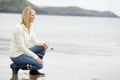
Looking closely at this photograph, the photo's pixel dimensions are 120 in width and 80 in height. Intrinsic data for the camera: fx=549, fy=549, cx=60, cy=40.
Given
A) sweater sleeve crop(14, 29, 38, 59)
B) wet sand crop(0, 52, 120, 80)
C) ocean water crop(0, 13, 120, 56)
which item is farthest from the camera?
ocean water crop(0, 13, 120, 56)

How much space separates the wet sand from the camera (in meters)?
12.6

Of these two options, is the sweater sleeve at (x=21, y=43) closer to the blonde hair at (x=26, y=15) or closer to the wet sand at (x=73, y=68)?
the blonde hair at (x=26, y=15)

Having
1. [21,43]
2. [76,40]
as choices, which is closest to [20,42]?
[21,43]

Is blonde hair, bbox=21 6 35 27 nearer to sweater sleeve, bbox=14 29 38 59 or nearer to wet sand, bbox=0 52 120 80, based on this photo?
sweater sleeve, bbox=14 29 38 59

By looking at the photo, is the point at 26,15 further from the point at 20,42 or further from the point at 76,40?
the point at 76,40

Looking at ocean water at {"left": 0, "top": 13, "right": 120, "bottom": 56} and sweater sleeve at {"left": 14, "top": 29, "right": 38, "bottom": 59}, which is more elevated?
sweater sleeve at {"left": 14, "top": 29, "right": 38, "bottom": 59}

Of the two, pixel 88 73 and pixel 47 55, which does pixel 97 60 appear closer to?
pixel 47 55

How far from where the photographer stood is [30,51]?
12031mm

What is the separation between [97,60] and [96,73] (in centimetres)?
344

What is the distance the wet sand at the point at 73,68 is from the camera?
1259 centimetres

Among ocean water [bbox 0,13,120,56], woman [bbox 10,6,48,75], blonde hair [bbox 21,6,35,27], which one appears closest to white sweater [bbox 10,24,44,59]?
woman [bbox 10,6,48,75]

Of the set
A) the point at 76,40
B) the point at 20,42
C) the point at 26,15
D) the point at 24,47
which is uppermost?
the point at 26,15

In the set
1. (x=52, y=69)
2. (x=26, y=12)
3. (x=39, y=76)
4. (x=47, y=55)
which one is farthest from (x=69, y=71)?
(x=47, y=55)

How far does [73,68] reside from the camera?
14547mm
